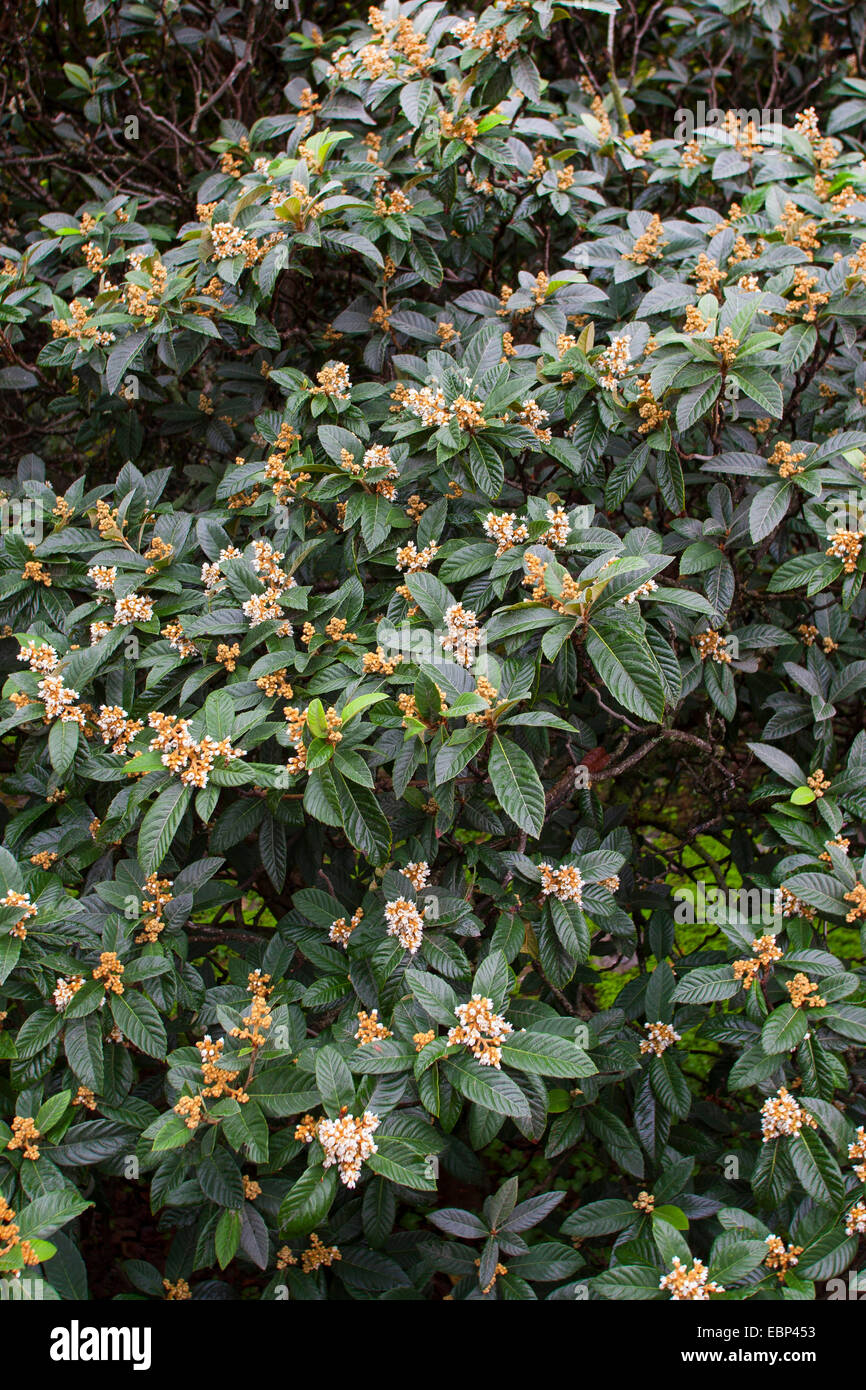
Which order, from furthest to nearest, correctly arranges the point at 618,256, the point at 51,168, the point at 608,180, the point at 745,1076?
the point at 51,168 → the point at 608,180 → the point at 618,256 → the point at 745,1076

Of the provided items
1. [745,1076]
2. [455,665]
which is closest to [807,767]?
[745,1076]

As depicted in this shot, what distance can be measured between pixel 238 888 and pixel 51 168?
3.34 meters

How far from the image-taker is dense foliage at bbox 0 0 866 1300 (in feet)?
6.77

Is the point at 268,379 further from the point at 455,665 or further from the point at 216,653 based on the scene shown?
the point at 455,665

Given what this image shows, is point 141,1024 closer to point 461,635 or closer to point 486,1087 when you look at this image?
point 486,1087

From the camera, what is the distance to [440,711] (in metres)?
2.10

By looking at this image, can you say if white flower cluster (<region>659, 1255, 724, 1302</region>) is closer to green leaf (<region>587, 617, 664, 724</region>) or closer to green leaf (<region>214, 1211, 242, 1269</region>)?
green leaf (<region>214, 1211, 242, 1269</region>)

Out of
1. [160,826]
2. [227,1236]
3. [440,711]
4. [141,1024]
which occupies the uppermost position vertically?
[440,711]

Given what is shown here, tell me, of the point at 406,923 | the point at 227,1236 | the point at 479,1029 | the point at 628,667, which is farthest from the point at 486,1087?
the point at 628,667

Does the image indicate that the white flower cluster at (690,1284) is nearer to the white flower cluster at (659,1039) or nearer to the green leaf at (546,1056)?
the green leaf at (546,1056)

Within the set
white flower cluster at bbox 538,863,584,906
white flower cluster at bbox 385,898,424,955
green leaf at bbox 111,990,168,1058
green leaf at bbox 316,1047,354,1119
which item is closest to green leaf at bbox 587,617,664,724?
white flower cluster at bbox 538,863,584,906

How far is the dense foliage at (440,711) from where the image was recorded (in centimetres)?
206

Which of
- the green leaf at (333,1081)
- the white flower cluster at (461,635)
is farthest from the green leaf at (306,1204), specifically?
the white flower cluster at (461,635)

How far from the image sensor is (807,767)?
2.78 metres
